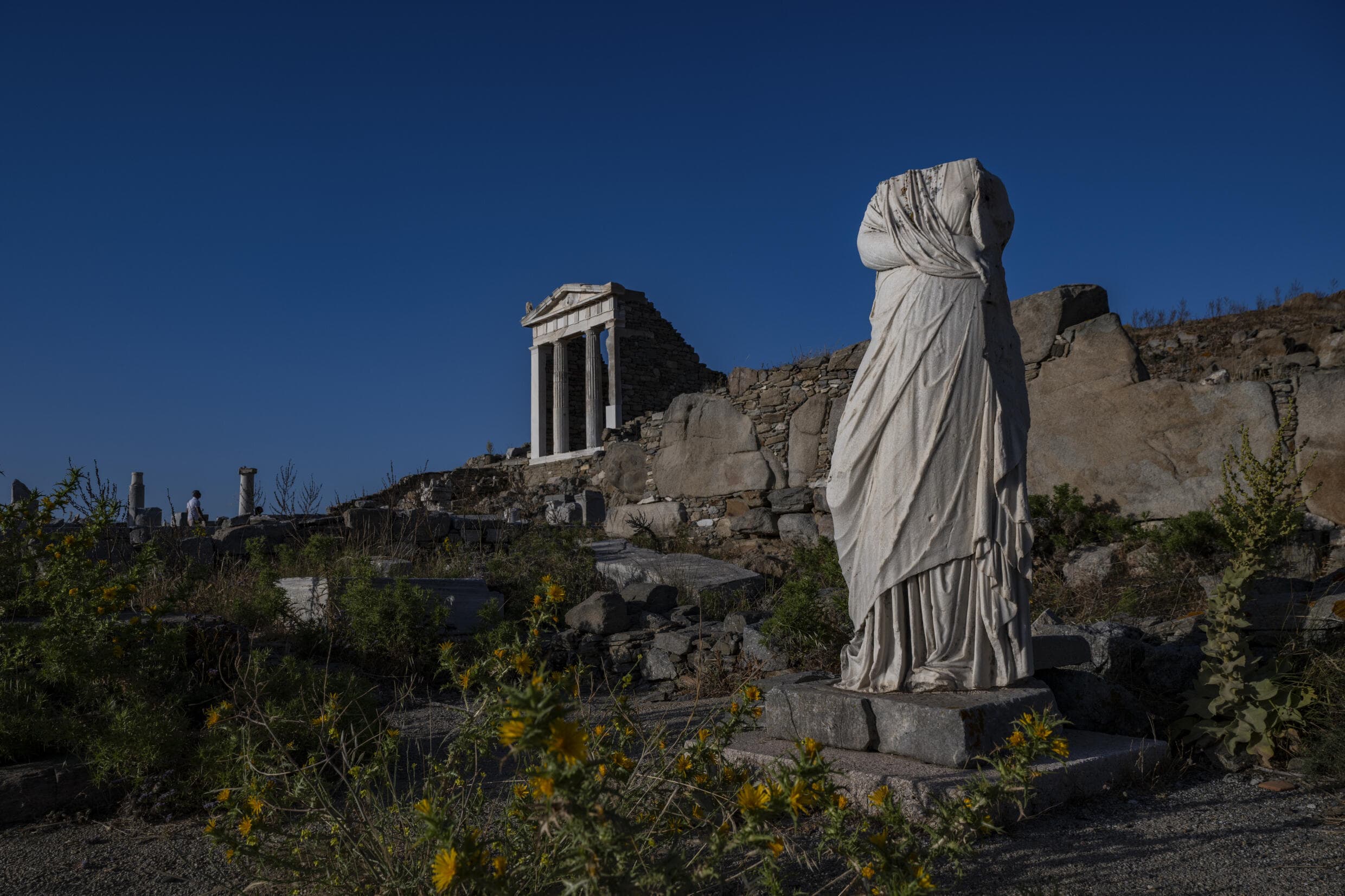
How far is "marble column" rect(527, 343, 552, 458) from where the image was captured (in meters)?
20.9

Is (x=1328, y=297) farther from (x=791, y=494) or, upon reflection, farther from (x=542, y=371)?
(x=542, y=371)

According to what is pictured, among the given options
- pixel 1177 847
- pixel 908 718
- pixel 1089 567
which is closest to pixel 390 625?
pixel 908 718

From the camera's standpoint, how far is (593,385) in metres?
19.9

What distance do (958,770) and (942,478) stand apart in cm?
105

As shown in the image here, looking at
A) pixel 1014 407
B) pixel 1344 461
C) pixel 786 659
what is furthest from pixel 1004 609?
pixel 1344 461

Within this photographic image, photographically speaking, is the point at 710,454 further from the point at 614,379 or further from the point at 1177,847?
the point at 1177,847

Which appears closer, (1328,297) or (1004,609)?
(1004,609)

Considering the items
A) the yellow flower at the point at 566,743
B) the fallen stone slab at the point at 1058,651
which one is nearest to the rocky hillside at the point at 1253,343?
the fallen stone slab at the point at 1058,651

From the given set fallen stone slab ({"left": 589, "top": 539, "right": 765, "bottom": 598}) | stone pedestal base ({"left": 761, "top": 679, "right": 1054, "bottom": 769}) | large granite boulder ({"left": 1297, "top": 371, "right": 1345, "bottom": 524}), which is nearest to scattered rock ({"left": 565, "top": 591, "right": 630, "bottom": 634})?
fallen stone slab ({"left": 589, "top": 539, "right": 765, "bottom": 598})

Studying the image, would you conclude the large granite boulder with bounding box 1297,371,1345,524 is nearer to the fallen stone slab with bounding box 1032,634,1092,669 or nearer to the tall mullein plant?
the tall mullein plant

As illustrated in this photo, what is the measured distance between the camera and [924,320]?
3.40 m

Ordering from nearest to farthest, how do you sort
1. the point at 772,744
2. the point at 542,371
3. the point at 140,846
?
1. the point at 140,846
2. the point at 772,744
3. the point at 542,371

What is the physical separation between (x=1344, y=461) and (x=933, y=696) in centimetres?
569

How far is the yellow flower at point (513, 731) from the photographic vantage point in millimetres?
1269
